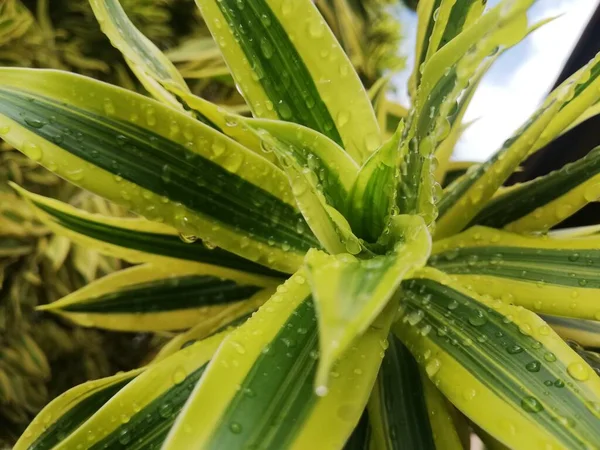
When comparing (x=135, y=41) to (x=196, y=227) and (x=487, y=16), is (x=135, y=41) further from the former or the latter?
(x=487, y=16)

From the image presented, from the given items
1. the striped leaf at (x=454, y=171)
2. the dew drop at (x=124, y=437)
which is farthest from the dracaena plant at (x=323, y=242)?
the striped leaf at (x=454, y=171)

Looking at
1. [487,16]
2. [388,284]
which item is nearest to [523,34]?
[487,16]

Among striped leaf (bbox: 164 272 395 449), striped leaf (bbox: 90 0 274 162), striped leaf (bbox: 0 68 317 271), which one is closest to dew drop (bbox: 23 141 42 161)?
striped leaf (bbox: 0 68 317 271)

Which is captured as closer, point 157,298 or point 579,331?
point 579,331

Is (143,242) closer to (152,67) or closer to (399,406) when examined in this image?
(152,67)

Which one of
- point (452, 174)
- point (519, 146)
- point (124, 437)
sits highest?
point (452, 174)

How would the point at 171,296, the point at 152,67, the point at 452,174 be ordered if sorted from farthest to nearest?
the point at 452,174, the point at 171,296, the point at 152,67

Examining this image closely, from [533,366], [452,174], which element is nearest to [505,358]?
[533,366]
